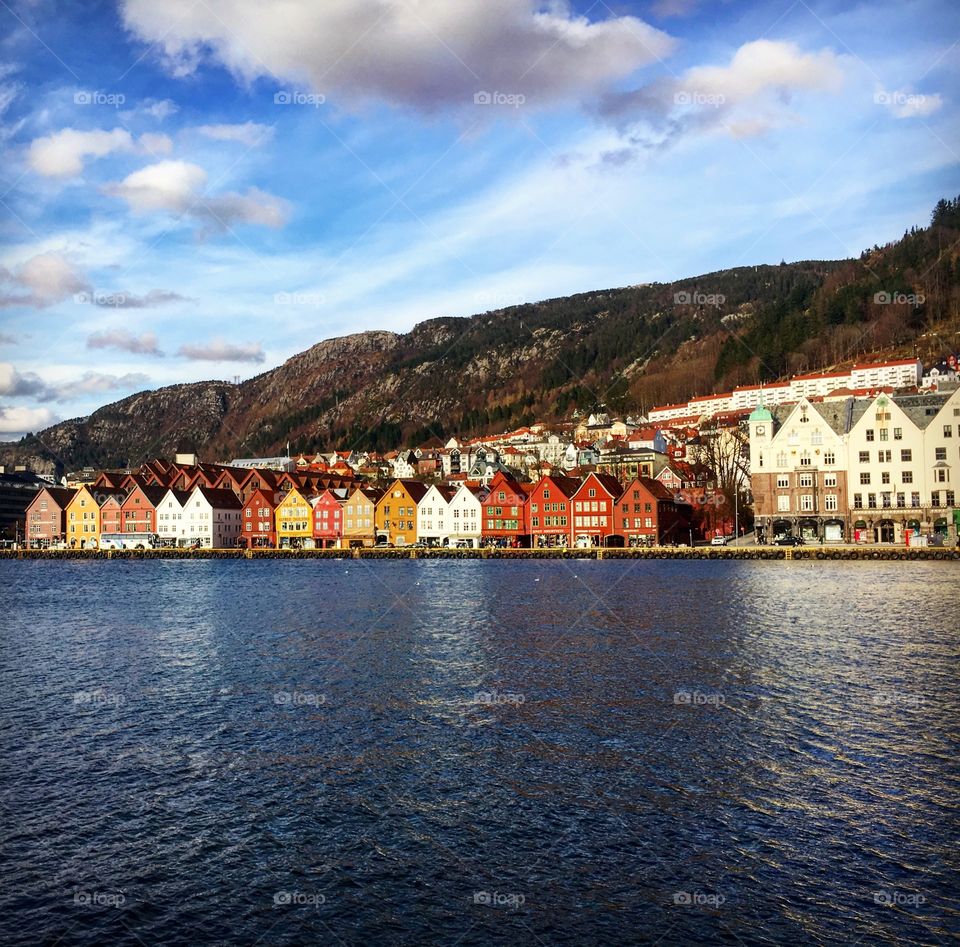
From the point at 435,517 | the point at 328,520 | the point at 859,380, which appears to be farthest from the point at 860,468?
the point at 859,380

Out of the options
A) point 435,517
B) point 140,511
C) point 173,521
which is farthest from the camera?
point 140,511

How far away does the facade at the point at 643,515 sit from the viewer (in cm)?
10731

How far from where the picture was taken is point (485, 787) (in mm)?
17656

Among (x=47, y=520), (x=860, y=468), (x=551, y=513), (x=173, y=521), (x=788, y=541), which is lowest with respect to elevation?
(x=788, y=541)

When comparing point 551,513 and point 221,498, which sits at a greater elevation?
point 221,498

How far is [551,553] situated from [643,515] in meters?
14.1

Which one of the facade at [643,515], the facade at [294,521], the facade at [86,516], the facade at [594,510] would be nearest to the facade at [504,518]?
the facade at [594,510]

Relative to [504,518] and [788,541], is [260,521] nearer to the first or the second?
[504,518]

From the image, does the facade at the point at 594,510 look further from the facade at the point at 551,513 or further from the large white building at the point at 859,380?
the large white building at the point at 859,380

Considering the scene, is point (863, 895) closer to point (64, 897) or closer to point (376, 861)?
point (376, 861)

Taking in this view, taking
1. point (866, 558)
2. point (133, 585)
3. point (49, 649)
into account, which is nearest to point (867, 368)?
point (866, 558)

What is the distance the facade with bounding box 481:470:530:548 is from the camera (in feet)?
381

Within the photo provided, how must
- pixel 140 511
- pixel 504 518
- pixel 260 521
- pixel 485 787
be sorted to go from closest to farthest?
pixel 485 787
pixel 504 518
pixel 260 521
pixel 140 511

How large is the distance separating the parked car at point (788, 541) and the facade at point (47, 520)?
11231 centimetres
